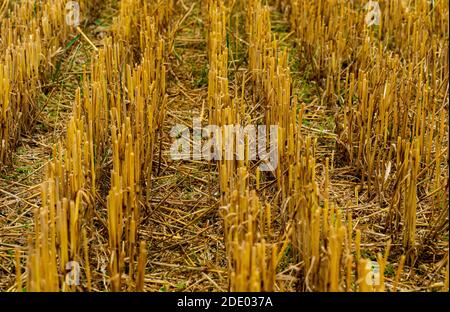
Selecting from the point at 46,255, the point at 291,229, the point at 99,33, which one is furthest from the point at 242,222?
the point at 99,33

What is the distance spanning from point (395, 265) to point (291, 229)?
529 mm

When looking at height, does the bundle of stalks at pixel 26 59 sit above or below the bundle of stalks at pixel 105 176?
above

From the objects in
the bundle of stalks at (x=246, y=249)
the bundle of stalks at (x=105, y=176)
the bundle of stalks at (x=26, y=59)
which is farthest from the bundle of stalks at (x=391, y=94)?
the bundle of stalks at (x=26, y=59)

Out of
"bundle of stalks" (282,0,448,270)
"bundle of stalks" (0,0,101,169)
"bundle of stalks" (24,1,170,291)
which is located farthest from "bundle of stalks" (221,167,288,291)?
"bundle of stalks" (0,0,101,169)

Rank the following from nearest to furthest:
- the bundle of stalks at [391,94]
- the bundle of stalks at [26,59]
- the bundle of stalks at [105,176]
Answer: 1. the bundle of stalks at [105,176]
2. the bundle of stalks at [391,94]
3. the bundle of stalks at [26,59]

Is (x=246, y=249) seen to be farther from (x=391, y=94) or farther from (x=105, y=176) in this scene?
(x=391, y=94)

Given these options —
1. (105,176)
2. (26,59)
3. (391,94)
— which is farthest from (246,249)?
(26,59)

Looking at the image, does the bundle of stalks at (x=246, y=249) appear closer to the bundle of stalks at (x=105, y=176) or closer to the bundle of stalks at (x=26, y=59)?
the bundle of stalks at (x=105, y=176)

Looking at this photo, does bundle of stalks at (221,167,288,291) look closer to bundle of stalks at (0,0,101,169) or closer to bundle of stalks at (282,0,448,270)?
bundle of stalks at (282,0,448,270)

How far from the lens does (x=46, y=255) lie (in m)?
2.22

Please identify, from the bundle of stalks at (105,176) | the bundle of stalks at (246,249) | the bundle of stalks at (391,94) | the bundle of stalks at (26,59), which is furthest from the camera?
the bundle of stalks at (26,59)

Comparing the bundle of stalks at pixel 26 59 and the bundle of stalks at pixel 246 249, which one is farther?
the bundle of stalks at pixel 26 59

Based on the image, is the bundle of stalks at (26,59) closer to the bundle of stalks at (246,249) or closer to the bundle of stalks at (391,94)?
the bundle of stalks at (246,249)

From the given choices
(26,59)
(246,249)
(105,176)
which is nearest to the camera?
(246,249)
